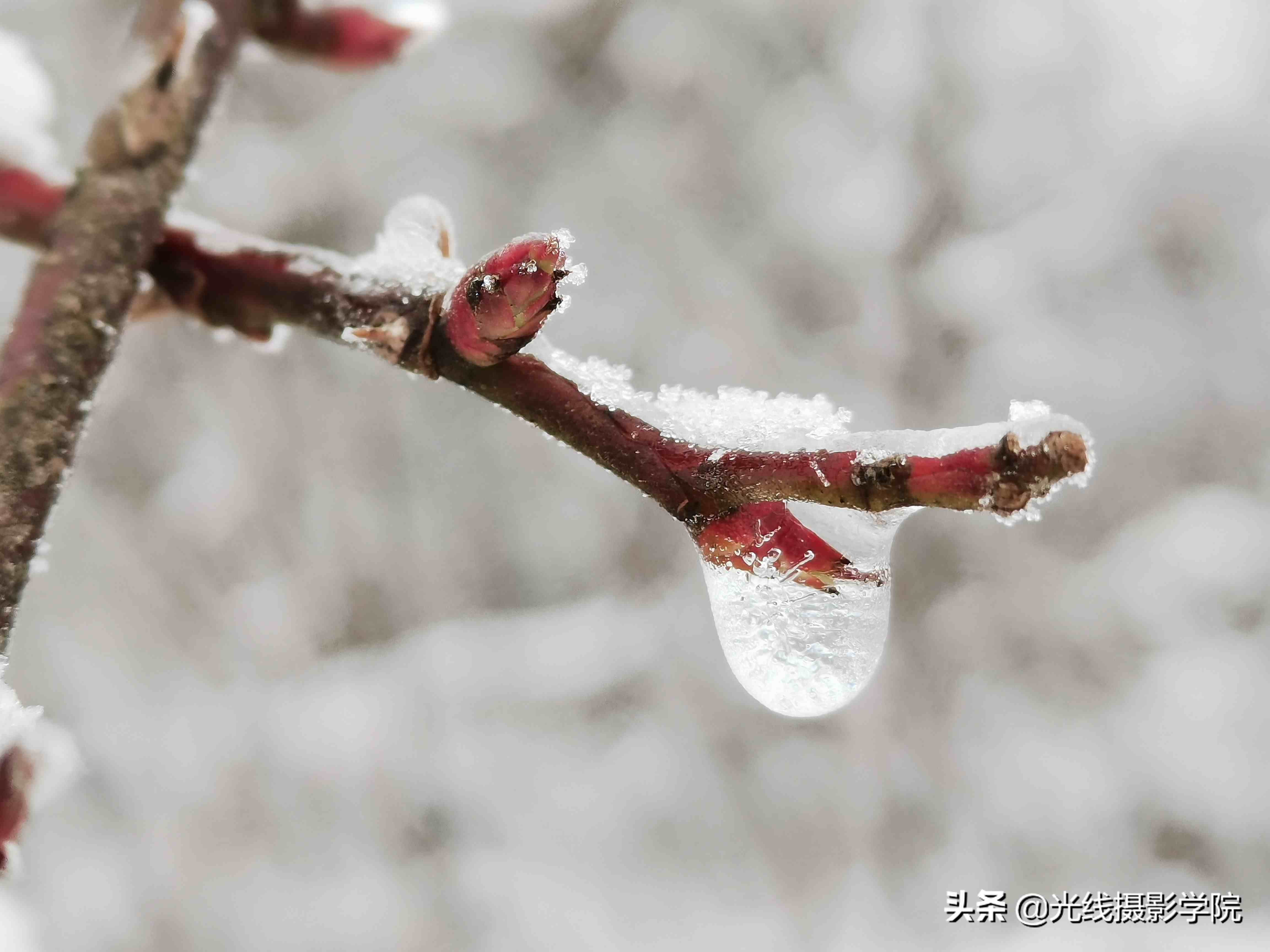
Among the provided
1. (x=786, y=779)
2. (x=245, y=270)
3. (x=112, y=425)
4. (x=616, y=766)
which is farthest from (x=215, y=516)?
(x=245, y=270)

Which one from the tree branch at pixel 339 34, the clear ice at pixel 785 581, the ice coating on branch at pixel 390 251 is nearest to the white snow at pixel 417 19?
the tree branch at pixel 339 34

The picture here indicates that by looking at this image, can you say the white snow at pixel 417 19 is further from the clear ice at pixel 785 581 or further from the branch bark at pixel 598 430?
the clear ice at pixel 785 581

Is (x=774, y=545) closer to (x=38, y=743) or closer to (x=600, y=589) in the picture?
(x=38, y=743)

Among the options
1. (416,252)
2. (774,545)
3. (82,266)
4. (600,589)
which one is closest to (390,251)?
(416,252)

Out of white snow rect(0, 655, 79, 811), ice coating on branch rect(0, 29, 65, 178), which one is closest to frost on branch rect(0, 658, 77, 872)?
white snow rect(0, 655, 79, 811)

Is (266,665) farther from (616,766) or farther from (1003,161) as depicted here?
(1003,161)

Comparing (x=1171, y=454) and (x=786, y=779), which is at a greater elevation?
(x=1171, y=454)

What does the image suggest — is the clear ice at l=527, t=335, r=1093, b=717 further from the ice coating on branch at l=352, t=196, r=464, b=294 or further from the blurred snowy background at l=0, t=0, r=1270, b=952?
the blurred snowy background at l=0, t=0, r=1270, b=952
